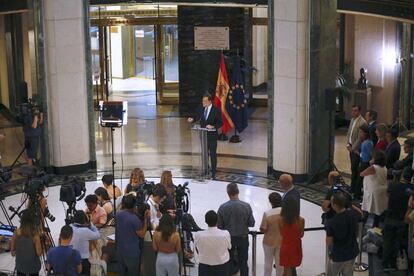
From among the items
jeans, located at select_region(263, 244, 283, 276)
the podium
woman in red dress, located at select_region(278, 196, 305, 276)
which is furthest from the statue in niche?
woman in red dress, located at select_region(278, 196, 305, 276)

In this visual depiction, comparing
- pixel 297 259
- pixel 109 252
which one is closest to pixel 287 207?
pixel 297 259

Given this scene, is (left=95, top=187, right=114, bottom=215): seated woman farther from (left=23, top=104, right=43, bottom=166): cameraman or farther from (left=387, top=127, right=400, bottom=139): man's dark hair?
(left=23, top=104, right=43, bottom=166): cameraman

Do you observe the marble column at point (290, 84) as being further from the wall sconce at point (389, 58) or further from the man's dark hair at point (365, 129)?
the wall sconce at point (389, 58)

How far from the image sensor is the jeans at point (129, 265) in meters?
8.51

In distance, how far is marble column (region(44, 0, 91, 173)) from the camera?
13320mm

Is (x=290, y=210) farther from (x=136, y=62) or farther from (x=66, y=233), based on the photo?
(x=136, y=62)

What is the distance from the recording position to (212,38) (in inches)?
734

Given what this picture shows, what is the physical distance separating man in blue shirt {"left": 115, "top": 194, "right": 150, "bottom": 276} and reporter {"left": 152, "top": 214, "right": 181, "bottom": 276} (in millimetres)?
458

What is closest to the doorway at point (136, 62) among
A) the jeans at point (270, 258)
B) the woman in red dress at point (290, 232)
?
the jeans at point (270, 258)

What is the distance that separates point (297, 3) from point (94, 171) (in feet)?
15.2

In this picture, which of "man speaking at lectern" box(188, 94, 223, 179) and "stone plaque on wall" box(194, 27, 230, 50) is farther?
"stone plaque on wall" box(194, 27, 230, 50)

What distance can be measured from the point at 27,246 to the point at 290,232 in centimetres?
274

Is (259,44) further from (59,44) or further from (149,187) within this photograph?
(149,187)

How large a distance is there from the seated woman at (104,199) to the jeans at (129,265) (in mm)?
1138
